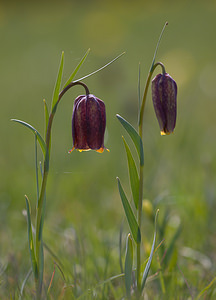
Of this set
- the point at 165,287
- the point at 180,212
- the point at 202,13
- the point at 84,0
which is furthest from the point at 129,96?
the point at 84,0

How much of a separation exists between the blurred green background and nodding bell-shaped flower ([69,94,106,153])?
0.67 ft

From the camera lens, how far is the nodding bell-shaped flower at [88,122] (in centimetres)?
141

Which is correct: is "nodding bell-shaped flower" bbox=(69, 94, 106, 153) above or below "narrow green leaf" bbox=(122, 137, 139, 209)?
above

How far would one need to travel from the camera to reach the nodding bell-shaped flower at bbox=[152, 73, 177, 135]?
1392 mm

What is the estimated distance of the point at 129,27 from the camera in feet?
24.3

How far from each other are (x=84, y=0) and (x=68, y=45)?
166 centimetres

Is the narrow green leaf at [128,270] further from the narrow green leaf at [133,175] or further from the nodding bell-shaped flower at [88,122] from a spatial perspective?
the nodding bell-shaped flower at [88,122]

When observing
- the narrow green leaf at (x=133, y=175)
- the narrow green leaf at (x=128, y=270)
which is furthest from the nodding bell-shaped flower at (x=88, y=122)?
the narrow green leaf at (x=128, y=270)

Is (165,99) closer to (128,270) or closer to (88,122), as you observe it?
(88,122)

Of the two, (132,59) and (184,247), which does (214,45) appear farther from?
(184,247)

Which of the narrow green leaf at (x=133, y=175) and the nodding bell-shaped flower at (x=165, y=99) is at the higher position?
the nodding bell-shaped flower at (x=165, y=99)

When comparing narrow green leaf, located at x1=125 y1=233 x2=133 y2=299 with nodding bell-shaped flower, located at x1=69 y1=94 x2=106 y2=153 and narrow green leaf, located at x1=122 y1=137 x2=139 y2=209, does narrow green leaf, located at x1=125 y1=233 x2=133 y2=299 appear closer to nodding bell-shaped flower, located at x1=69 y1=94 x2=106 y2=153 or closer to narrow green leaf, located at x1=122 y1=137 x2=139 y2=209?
narrow green leaf, located at x1=122 y1=137 x2=139 y2=209

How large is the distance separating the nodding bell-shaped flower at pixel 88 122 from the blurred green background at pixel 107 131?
0.20 m

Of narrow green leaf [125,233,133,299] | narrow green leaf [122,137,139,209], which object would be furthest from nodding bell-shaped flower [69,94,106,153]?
narrow green leaf [125,233,133,299]
